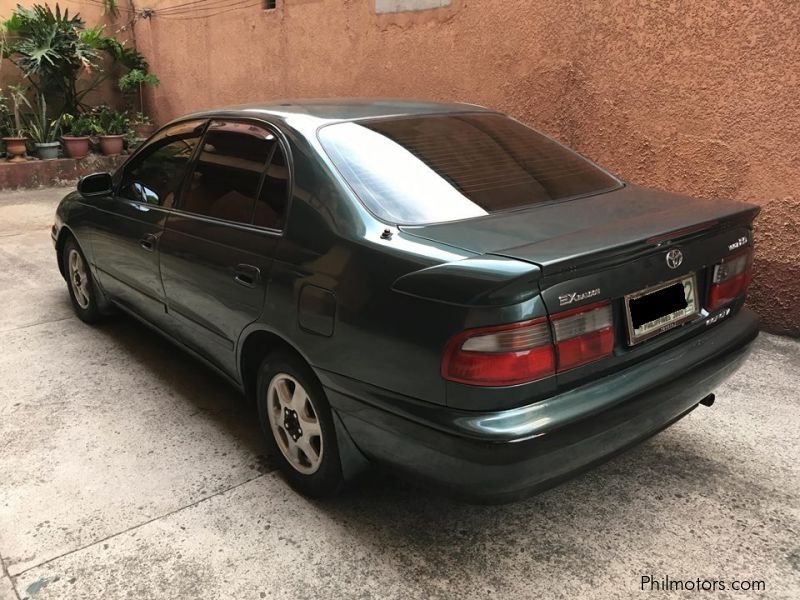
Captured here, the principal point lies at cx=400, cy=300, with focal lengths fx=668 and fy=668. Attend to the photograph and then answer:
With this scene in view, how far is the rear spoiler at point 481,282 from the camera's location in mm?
1832

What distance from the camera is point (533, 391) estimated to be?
6.35 feet

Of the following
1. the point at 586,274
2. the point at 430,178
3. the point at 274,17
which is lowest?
the point at 586,274

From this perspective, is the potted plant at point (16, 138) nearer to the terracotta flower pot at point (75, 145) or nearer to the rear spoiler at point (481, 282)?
the terracotta flower pot at point (75, 145)

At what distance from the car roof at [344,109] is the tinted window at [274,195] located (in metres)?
0.24

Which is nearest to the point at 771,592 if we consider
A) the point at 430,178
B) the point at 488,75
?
the point at 430,178

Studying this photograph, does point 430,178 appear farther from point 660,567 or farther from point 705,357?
point 660,567

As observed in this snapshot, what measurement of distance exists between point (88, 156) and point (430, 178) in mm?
8830

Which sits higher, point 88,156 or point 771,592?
point 88,156

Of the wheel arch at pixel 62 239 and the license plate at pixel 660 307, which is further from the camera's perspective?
the wheel arch at pixel 62 239

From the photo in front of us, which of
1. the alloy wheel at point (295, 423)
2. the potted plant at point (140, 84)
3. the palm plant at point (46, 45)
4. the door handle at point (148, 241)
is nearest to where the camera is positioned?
the alloy wheel at point (295, 423)

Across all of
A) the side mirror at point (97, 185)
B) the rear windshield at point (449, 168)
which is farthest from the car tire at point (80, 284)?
the rear windshield at point (449, 168)

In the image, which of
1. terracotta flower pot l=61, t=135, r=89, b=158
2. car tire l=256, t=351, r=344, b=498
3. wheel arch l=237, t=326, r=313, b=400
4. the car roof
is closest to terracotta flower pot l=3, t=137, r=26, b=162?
terracotta flower pot l=61, t=135, r=89, b=158

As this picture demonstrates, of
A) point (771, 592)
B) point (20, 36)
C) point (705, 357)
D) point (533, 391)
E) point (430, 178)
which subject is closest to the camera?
point (533, 391)

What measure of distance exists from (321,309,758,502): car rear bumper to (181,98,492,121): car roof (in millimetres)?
1195
